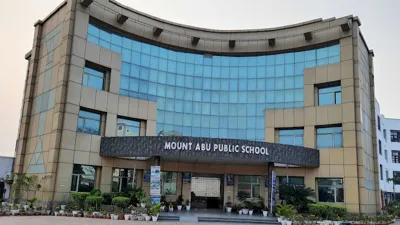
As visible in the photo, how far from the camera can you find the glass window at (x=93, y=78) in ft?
89.6

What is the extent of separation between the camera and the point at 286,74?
104 feet

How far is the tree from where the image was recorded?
2519 centimetres

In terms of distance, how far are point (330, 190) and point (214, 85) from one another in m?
12.9

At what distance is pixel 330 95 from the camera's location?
29781mm

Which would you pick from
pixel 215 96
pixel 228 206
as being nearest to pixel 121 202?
pixel 228 206

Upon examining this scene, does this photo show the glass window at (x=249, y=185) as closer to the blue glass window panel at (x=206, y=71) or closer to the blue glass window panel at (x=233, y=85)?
the blue glass window panel at (x=233, y=85)

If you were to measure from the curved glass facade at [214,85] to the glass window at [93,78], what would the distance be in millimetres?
1903

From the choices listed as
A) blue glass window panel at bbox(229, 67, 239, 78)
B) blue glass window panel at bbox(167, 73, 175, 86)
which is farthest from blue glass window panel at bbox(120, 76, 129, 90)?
blue glass window panel at bbox(229, 67, 239, 78)

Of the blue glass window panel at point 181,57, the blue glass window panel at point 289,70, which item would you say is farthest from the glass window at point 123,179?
the blue glass window panel at point 289,70

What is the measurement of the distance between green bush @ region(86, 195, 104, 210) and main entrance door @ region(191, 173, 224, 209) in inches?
341

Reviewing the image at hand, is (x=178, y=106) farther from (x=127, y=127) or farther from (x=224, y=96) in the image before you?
(x=127, y=127)

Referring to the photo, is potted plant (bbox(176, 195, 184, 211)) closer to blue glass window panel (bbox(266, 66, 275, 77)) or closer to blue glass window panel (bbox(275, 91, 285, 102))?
blue glass window panel (bbox(275, 91, 285, 102))

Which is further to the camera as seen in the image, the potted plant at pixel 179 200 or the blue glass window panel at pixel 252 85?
the blue glass window panel at pixel 252 85

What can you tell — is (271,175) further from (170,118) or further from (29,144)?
(29,144)
